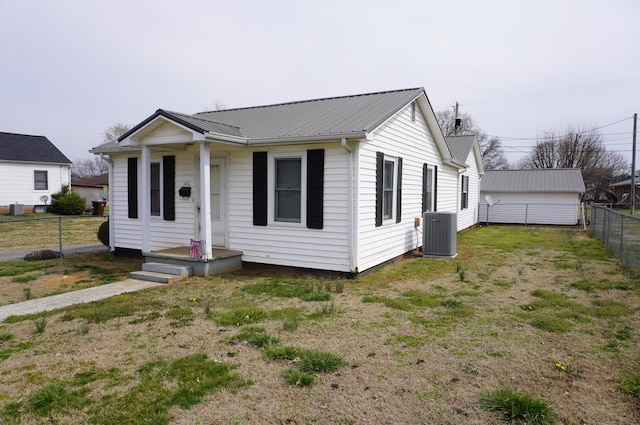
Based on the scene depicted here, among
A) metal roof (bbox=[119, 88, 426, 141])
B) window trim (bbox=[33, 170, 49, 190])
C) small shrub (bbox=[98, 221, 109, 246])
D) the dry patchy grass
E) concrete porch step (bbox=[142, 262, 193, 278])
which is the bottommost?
the dry patchy grass

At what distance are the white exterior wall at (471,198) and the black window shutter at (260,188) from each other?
10.7 metres

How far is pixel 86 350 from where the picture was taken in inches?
169

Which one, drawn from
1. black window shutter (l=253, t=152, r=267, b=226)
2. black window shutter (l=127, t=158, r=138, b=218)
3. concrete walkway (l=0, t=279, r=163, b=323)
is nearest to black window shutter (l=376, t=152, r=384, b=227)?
black window shutter (l=253, t=152, r=267, b=226)

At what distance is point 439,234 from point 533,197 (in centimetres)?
1482

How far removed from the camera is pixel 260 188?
328 inches

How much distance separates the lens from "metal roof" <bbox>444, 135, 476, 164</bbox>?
1705cm

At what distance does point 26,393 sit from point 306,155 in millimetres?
5639

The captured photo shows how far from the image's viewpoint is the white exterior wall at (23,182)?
23.8m

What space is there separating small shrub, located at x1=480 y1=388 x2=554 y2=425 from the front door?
6722 mm

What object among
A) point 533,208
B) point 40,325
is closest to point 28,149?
point 40,325

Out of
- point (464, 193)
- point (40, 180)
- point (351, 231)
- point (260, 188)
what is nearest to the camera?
point (351, 231)

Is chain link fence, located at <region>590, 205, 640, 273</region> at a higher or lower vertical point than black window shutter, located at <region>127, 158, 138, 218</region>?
lower

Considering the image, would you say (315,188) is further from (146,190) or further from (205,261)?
(146,190)

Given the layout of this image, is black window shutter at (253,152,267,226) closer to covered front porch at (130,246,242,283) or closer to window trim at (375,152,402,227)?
covered front porch at (130,246,242,283)
